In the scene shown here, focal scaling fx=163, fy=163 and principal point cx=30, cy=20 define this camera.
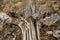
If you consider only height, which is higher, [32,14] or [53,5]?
[53,5]

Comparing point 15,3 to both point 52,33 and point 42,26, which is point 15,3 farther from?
point 52,33

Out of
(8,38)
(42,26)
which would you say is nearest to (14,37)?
(8,38)

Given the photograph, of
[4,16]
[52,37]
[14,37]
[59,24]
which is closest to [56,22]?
[59,24]

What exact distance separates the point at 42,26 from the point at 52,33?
19 cm

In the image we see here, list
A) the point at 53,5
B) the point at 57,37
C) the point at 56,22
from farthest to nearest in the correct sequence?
the point at 53,5 < the point at 56,22 < the point at 57,37

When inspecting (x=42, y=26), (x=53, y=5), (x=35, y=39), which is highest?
(x=53, y=5)

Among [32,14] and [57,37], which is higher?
[32,14]

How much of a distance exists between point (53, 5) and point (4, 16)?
810 millimetres

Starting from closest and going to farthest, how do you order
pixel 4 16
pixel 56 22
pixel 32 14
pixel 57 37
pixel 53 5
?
pixel 32 14 → pixel 4 16 → pixel 57 37 → pixel 56 22 → pixel 53 5

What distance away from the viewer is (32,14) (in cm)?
146

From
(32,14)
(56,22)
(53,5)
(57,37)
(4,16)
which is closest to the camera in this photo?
(32,14)

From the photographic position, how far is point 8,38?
2.00 m

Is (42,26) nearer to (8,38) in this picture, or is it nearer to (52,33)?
(52,33)

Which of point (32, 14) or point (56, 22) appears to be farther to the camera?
point (56, 22)
